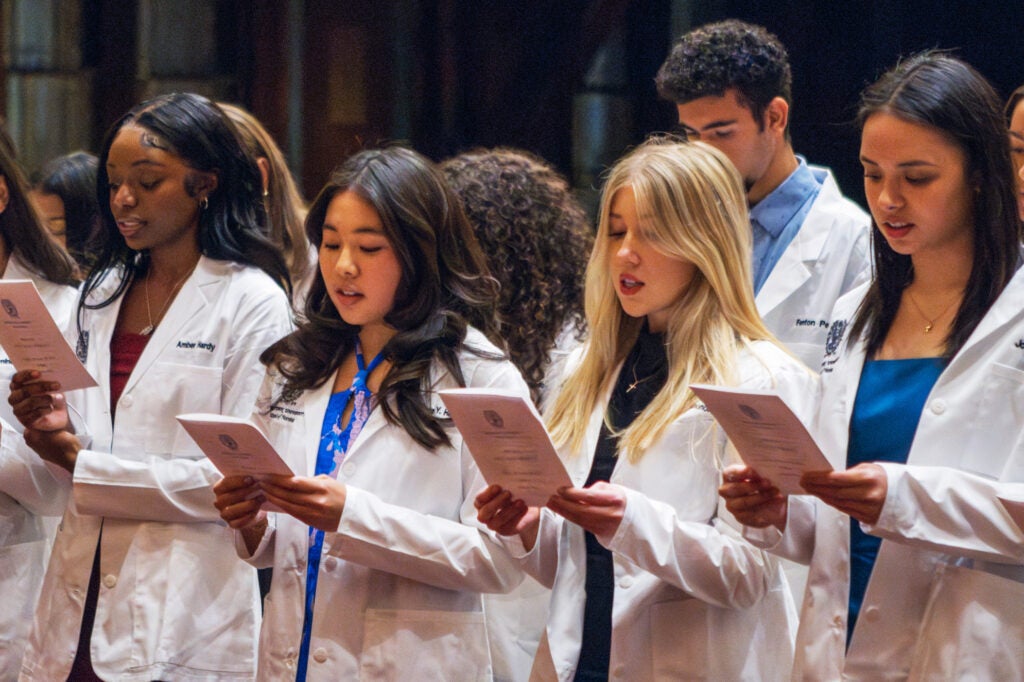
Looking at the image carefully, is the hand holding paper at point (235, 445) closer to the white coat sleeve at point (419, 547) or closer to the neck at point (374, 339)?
the white coat sleeve at point (419, 547)

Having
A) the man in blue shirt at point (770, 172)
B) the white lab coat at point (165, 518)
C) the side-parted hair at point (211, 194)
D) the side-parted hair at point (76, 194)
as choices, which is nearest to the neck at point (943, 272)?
the man in blue shirt at point (770, 172)

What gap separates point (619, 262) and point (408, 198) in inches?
16.8

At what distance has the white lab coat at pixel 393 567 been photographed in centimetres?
246

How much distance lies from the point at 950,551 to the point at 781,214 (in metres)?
1.55

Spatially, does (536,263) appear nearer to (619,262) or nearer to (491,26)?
(619,262)

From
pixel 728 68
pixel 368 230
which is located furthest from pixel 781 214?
pixel 368 230

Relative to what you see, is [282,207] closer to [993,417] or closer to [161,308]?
[161,308]

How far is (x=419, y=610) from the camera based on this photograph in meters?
2.52

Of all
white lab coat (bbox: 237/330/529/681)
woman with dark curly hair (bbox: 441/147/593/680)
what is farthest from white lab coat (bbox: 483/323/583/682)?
white lab coat (bbox: 237/330/529/681)

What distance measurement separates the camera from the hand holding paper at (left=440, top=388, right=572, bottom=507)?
2.15 m

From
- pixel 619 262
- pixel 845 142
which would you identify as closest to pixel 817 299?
pixel 619 262

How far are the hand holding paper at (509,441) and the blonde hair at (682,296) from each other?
256 mm

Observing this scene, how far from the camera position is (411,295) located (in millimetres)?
2717

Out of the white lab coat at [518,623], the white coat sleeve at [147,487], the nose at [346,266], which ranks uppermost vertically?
the nose at [346,266]
